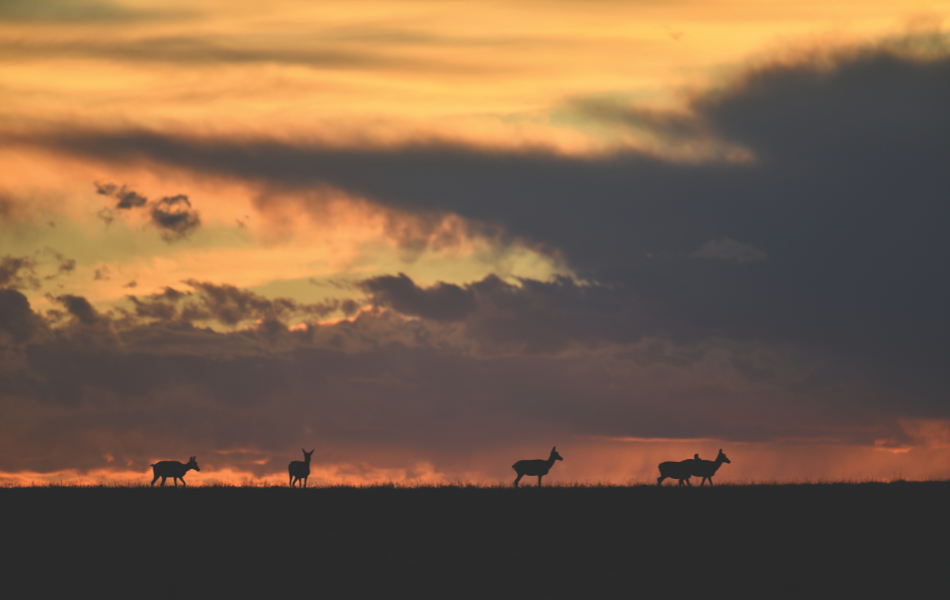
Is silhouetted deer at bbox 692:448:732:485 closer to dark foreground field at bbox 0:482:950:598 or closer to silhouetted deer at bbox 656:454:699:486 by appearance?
silhouetted deer at bbox 656:454:699:486

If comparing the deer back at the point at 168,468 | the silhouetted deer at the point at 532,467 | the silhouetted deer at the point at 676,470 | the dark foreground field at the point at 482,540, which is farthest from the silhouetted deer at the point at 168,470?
the silhouetted deer at the point at 676,470

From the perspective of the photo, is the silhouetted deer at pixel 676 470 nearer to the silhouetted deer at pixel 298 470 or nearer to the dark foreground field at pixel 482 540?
the dark foreground field at pixel 482 540

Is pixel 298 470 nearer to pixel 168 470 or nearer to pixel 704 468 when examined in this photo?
pixel 168 470

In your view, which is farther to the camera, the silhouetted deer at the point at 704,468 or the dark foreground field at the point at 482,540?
the silhouetted deer at the point at 704,468

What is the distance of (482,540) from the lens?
3316cm

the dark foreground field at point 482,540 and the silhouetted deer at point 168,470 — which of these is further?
the silhouetted deer at point 168,470

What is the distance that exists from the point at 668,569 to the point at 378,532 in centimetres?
1043

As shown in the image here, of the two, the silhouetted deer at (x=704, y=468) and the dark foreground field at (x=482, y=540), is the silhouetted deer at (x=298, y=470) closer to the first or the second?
the dark foreground field at (x=482, y=540)

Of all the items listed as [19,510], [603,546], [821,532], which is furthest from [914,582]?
[19,510]

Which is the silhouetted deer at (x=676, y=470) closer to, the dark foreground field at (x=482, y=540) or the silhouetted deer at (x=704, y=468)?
the silhouetted deer at (x=704, y=468)

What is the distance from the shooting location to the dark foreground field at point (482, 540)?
28.8 m

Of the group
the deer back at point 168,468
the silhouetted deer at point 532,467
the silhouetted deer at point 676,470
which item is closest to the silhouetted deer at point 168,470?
the deer back at point 168,468

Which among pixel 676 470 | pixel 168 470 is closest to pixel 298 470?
pixel 168 470

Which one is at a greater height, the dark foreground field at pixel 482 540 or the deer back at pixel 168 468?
the deer back at pixel 168 468
